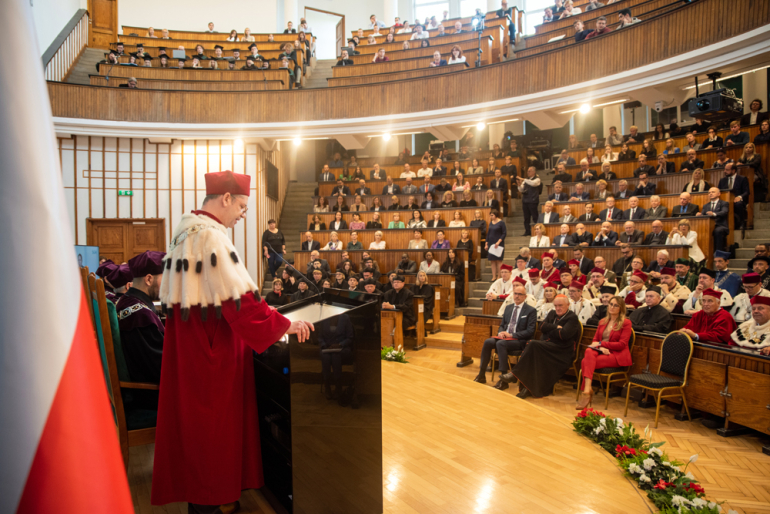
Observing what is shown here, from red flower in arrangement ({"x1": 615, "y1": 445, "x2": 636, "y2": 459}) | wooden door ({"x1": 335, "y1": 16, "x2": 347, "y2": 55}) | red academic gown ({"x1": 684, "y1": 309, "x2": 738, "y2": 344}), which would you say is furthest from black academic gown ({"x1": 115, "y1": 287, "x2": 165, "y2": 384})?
wooden door ({"x1": 335, "y1": 16, "x2": 347, "y2": 55})

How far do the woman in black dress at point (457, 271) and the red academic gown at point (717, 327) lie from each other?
11.8 feet

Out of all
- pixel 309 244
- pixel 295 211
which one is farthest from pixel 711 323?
pixel 295 211

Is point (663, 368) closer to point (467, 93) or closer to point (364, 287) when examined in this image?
point (364, 287)

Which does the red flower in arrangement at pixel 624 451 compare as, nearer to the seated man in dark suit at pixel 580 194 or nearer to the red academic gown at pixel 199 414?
the red academic gown at pixel 199 414

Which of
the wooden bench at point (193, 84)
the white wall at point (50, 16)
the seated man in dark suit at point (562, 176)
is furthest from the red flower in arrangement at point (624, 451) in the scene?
the white wall at point (50, 16)

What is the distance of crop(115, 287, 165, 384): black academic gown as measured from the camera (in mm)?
2166

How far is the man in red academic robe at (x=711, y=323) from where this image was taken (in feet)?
13.7

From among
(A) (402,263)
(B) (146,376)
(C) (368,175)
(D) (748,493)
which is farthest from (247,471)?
(C) (368,175)

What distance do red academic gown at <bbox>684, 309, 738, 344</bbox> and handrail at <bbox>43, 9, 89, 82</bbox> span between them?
11.5 meters

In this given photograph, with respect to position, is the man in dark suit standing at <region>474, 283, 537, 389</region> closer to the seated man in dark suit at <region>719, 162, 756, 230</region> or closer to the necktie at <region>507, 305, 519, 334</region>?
the necktie at <region>507, 305, 519, 334</region>

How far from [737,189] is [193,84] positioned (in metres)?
9.60

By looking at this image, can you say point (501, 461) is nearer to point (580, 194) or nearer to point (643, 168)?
point (580, 194)

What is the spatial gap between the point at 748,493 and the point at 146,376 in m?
3.20

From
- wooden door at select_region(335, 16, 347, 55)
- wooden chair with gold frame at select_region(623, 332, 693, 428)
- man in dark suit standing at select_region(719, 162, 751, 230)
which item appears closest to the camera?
wooden chair with gold frame at select_region(623, 332, 693, 428)
